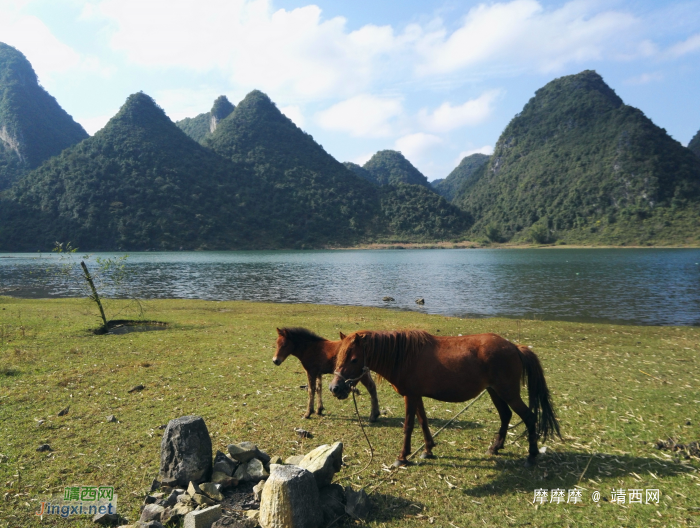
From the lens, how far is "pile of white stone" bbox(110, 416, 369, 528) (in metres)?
4.42

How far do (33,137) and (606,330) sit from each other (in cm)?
23375

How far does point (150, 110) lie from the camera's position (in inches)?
6895

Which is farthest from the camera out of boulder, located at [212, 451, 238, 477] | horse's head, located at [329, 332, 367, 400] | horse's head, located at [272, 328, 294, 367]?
horse's head, located at [272, 328, 294, 367]

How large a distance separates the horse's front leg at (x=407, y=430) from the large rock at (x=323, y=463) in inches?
54.4

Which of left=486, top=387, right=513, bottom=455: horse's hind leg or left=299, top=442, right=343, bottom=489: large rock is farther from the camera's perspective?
left=486, top=387, right=513, bottom=455: horse's hind leg

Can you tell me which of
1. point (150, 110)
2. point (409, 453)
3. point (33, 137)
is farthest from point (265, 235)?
point (409, 453)

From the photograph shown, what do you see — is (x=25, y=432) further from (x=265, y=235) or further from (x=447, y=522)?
(x=265, y=235)

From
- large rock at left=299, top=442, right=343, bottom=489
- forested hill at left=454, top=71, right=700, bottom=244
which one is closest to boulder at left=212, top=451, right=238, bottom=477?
large rock at left=299, top=442, right=343, bottom=489

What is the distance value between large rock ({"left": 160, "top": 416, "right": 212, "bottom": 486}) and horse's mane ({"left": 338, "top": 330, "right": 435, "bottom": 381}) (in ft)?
8.64

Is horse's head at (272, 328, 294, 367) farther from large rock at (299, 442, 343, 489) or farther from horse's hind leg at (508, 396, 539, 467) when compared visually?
horse's hind leg at (508, 396, 539, 467)

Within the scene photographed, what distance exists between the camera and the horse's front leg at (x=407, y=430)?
20.8 feet

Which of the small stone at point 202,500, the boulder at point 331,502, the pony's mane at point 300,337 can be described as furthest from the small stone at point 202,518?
the pony's mane at point 300,337

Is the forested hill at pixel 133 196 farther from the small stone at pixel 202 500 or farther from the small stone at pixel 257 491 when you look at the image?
the small stone at pixel 257 491

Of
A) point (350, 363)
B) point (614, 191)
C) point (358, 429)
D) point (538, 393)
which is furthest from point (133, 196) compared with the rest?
point (614, 191)
